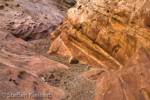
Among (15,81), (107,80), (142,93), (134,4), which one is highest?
(134,4)

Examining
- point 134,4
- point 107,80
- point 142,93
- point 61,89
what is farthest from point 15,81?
point 134,4

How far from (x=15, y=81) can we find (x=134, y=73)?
340 centimetres

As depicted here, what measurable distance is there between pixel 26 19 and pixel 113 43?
27.2 ft

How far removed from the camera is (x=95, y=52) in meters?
6.45

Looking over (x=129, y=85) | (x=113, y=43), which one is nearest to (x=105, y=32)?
(x=113, y=43)

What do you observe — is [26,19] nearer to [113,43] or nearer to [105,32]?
[105,32]

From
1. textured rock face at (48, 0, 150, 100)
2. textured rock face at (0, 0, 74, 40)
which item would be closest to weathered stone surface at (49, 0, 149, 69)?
textured rock face at (48, 0, 150, 100)

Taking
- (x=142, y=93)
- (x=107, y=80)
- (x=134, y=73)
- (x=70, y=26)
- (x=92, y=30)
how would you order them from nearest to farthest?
(x=142, y=93)
(x=134, y=73)
(x=107, y=80)
(x=92, y=30)
(x=70, y=26)

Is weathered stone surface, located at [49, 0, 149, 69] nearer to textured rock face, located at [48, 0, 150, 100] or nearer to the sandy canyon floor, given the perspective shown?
textured rock face, located at [48, 0, 150, 100]

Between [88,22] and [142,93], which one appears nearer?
[142,93]

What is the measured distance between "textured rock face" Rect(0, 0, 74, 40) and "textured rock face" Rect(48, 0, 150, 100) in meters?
3.82

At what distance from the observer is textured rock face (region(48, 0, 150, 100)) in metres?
3.67

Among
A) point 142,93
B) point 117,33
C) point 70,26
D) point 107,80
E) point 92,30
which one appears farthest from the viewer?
point 70,26

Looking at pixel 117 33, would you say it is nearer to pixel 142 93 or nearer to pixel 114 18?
pixel 114 18
